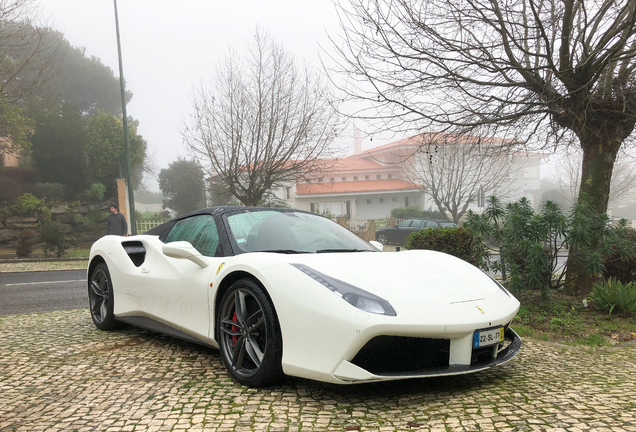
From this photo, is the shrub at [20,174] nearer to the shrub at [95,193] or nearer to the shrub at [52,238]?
the shrub at [95,193]

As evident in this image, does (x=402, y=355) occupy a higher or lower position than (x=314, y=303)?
lower

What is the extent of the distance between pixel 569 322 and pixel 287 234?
358cm

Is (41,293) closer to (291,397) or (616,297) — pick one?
(291,397)

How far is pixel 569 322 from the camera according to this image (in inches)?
228

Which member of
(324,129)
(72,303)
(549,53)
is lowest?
(72,303)

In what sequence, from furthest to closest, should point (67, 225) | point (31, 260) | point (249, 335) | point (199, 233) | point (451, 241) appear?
point (67, 225) < point (31, 260) < point (451, 241) < point (199, 233) < point (249, 335)

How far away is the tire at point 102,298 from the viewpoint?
5316 millimetres

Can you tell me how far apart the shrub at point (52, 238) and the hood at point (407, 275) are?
61.7 feet

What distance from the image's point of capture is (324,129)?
67.3 feet

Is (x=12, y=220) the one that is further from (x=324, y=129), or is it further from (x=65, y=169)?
(x=324, y=129)

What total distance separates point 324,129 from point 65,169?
15.5 m

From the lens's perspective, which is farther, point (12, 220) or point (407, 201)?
point (407, 201)

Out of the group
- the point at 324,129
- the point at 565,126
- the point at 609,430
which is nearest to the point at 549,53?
the point at 565,126

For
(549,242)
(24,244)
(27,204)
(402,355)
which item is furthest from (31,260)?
(402,355)
